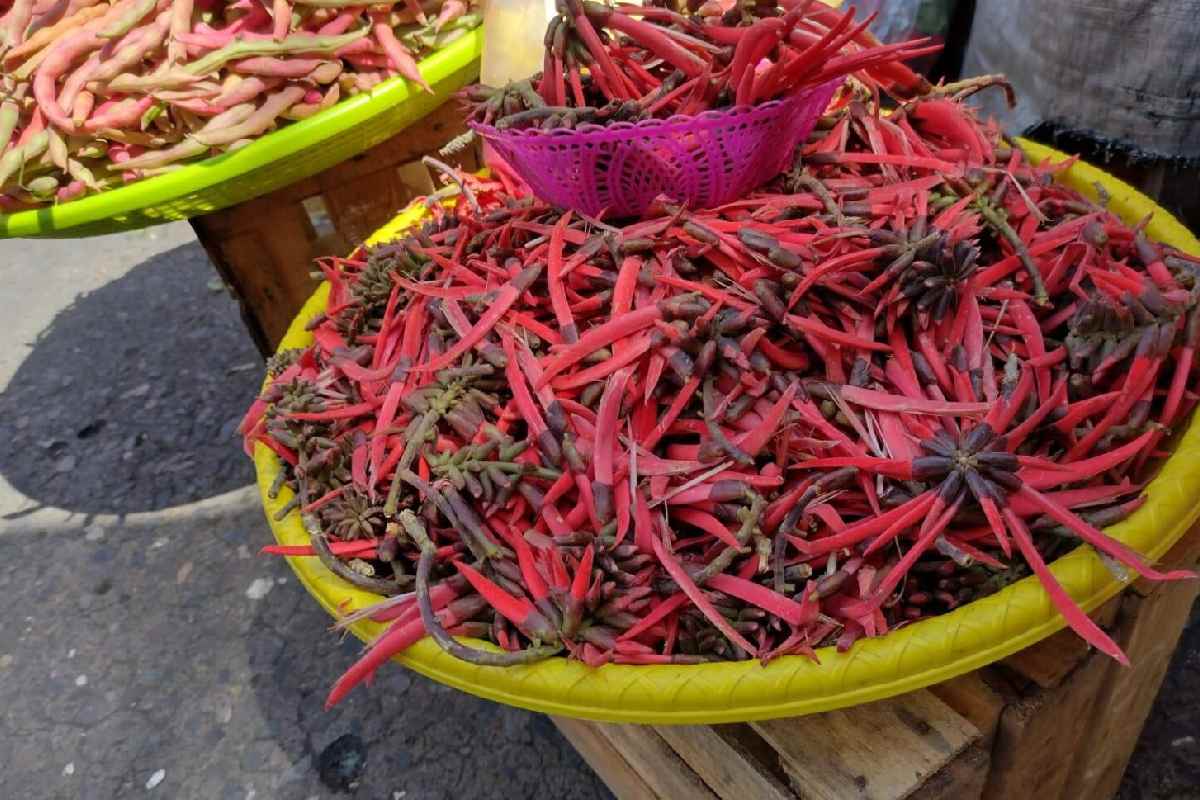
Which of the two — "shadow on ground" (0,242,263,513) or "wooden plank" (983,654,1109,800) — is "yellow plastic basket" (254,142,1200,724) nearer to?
"wooden plank" (983,654,1109,800)

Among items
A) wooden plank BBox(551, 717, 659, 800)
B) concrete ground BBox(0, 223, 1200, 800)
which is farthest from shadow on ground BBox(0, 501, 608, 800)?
wooden plank BBox(551, 717, 659, 800)

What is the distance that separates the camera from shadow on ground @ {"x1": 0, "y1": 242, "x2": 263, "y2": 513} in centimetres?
284

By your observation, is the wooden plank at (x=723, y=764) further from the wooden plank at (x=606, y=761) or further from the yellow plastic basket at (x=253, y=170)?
the yellow plastic basket at (x=253, y=170)

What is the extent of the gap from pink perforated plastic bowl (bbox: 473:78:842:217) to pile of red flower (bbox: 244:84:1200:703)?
0.14ft

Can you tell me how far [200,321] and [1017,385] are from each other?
3.15 m

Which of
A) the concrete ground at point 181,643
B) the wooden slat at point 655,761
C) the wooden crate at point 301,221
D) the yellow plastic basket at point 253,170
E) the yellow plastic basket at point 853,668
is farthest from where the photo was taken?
the wooden crate at point 301,221

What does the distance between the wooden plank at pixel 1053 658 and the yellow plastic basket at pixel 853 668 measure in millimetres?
184

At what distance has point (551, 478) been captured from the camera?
45.1 inches

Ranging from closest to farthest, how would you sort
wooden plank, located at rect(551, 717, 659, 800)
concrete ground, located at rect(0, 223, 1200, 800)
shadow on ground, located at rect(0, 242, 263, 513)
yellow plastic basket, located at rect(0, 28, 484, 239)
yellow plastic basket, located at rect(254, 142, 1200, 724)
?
yellow plastic basket, located at rect(254, 142, 1200, 724) < wooden plank, located at rect(551, 717, 659, 800) < concrete ground, located at rect(0, 223, 1200, 800) < yellow plastic basket, located at rect(0, 28, 484, 239) < shadow on ground, located at rect(0, 242, 263, 513)

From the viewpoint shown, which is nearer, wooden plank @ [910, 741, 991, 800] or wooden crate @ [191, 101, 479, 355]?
wooden plank @ [910, 741, 991, 800]

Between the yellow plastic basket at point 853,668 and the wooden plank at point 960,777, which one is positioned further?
the wooden plank at point 960,777

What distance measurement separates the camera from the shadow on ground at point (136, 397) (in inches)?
112

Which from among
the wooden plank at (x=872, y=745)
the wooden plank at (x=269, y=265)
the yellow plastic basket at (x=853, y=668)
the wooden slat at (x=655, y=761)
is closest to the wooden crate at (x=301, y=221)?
the wooden plank at (x=269, y=265)

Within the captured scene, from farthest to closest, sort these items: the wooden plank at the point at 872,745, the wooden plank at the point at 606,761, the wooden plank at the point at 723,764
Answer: the wooden plank at the point at 606,761, the wooden plank at the point at 723,764, the wooden plank at the point at 872,745
